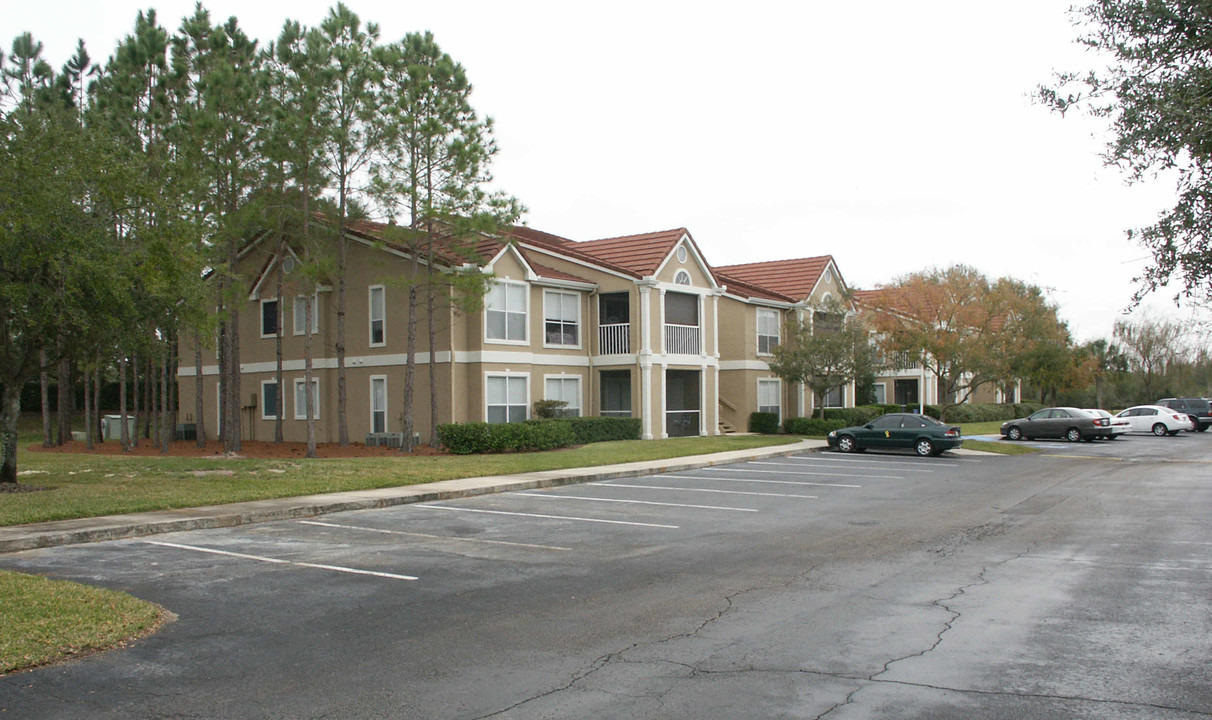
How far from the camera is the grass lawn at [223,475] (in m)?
15.7

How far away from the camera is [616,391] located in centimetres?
3722

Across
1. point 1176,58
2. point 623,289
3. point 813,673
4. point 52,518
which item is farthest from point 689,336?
point 813,673

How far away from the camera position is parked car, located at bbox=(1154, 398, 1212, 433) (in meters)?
48.2

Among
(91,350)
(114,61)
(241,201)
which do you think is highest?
(114,61)

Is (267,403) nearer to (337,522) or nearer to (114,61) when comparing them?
(114,61)

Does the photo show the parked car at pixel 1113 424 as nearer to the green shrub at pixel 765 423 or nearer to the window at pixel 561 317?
the green shrub at pixel 765 423

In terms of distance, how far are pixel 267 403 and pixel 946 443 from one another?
2401 centimetres

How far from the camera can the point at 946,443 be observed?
2988cm

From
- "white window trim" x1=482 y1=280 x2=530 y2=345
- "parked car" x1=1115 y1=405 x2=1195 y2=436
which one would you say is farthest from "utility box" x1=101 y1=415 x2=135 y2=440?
"parked car" x1=1115 y1=405 x2=1195 y2=436

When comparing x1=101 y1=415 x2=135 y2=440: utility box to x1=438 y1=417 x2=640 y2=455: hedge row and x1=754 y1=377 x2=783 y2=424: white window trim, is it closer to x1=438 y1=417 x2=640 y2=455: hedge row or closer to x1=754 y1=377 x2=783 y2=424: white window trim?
x1=438 y1=417 x2=640 y2=455: hedge row

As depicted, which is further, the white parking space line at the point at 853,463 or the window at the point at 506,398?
the window at the point at 506,398

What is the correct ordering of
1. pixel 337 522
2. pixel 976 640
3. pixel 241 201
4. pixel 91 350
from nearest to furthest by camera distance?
pixel 976 640 → pixel 337 522 → pixel 91 350 → pixel 241 201

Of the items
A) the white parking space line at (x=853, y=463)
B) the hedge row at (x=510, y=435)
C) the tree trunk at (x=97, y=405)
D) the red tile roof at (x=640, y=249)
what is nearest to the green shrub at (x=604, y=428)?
the hedge row at (x=510, y=435)

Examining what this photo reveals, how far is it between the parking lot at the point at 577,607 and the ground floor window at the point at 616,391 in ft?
64.7
